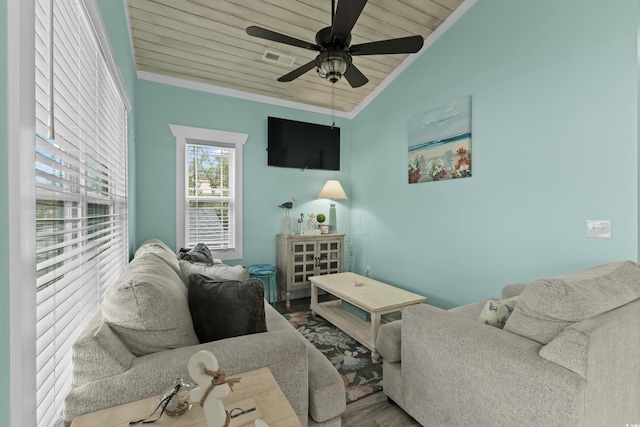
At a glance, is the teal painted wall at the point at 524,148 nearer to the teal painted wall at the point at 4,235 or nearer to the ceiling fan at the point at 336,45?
the ceiling fan at the point at 336,45

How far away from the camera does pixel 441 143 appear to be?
3086 mm

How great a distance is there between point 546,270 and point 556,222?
1.29 ft

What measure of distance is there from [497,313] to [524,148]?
1.63m

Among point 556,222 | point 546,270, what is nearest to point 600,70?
point 556,222

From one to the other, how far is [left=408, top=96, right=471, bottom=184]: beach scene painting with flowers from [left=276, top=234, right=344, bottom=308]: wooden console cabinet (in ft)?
4.77

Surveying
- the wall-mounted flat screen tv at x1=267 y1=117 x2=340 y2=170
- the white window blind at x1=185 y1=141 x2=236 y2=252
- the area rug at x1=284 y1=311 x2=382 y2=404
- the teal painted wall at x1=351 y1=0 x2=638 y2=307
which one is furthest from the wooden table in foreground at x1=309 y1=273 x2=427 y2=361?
the wall-mounted flat screen tv at x1=267 y1=117 x2=340 y2=170

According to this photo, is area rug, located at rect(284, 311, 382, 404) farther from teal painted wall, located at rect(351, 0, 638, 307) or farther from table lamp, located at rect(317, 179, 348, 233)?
table lamp, located at rect(317, 179, 348, 233)

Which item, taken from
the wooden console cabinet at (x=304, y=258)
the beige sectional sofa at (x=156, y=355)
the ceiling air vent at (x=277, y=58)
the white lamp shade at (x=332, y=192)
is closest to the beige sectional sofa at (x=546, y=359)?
the beige sectional sofa at (x=156, y=355)

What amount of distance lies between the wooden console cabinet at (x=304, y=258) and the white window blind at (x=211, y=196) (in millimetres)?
706

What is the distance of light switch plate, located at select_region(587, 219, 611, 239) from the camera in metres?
1.97

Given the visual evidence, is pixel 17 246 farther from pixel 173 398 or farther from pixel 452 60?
pixel 452 60

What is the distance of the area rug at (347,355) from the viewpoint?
202 centimetres

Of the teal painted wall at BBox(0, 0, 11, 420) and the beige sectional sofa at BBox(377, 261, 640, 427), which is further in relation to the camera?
the beige sectional sofa at BBox(377, 261, 640, 427)

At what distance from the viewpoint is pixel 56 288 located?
89 centimetres
